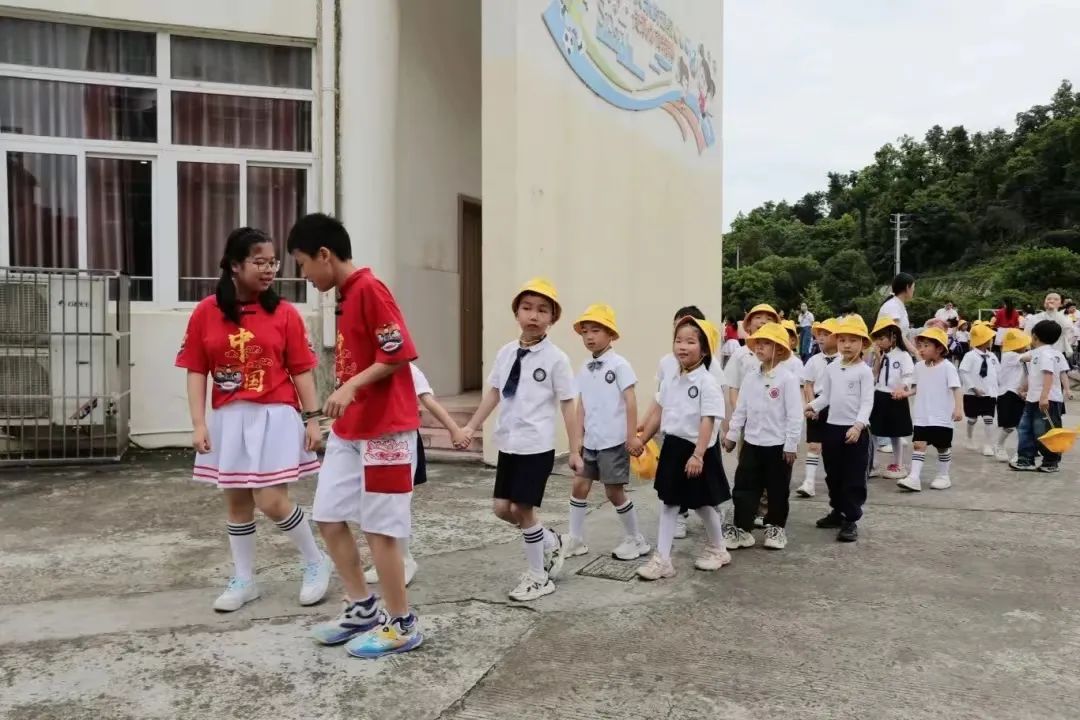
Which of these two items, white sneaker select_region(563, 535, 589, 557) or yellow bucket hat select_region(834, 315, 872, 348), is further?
yellow bucket hat select_region(834, 315, 872, 348)

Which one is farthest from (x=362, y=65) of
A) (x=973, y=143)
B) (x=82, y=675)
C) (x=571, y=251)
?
(x=973, y=143)

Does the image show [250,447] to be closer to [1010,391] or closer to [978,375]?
[1010,391]

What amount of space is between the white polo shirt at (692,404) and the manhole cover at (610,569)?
0.80 meters

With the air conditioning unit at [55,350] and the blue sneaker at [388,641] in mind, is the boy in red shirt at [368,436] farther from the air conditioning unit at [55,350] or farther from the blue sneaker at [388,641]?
the air conditioning unit at [55,350]

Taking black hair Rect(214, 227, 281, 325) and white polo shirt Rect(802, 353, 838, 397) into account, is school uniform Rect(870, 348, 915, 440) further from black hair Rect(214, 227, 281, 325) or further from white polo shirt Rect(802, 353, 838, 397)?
black hair Rect(214, 227, 281, 325)

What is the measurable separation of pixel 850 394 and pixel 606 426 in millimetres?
1950

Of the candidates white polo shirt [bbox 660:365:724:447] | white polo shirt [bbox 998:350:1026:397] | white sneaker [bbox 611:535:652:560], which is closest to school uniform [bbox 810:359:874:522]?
white polo shirt [bbox 660:365:724:447]

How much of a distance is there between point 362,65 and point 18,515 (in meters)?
5.16

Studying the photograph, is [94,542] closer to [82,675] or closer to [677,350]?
[82,675]

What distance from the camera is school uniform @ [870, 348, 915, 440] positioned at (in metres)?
7.39

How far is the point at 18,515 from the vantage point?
5.86m

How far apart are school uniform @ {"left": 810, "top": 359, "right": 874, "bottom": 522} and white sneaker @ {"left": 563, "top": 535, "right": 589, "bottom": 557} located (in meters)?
1.79

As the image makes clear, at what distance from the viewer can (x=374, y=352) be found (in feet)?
11.0

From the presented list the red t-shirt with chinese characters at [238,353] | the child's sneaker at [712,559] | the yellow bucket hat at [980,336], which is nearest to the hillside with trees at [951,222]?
the yellow bucket hat at [980,336]
